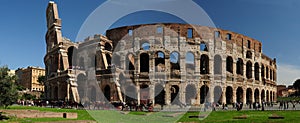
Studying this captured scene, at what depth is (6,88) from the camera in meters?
23.4

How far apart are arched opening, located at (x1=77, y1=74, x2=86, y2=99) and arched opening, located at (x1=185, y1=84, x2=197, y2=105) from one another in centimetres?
1587

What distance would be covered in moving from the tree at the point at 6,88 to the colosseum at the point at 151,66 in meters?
22.7

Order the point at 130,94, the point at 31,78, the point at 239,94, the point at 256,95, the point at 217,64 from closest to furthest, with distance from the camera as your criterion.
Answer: the point at 130,94 < the point at 217,64 < the point at 239,94 < the point at 256,95 < the point at 31,78

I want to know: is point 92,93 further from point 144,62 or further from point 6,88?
point 6,88

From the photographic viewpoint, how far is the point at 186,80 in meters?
51.0

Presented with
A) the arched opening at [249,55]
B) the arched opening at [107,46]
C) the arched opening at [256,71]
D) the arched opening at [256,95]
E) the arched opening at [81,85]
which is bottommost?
the arched opening at [256,95]

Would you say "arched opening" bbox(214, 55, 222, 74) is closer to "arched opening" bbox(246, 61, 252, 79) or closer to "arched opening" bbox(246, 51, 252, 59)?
"arched opening" bbox(246, 61, 252, 79)

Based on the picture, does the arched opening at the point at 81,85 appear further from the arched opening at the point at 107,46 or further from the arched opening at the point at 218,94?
the arched opening at the point at 218,94

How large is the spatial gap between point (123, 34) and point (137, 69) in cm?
798

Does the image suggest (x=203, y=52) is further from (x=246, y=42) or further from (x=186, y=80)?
(x=246, y=42)

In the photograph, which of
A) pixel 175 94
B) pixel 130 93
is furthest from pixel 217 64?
pixel 130 93

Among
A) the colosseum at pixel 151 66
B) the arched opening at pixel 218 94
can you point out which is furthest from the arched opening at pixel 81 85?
the arched opening at pixel 218 94

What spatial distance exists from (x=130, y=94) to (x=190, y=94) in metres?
10.0

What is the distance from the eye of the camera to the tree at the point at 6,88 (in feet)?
76.5
